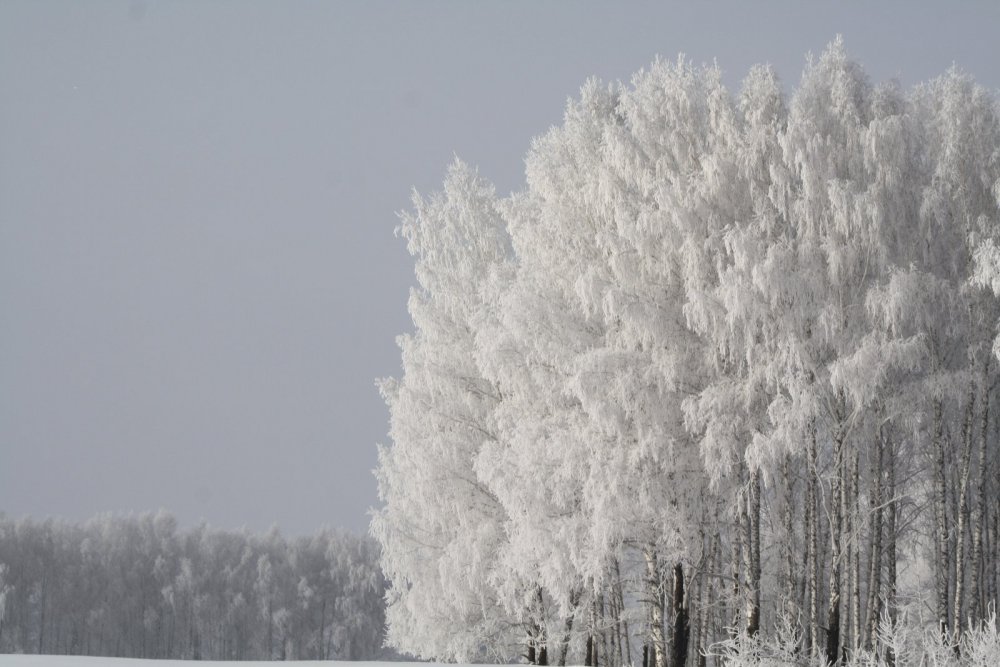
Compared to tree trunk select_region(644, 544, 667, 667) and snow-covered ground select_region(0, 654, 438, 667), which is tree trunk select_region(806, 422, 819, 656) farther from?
snow-covered ground select_region(0, 654, 438, 667)

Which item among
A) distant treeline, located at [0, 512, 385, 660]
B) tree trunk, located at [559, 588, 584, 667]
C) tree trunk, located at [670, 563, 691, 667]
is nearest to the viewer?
tree trunk, located at [670, 563, 691, 667]

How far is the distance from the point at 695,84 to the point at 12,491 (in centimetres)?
14181

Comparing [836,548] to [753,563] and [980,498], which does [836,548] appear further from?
[980,498]

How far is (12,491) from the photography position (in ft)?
465

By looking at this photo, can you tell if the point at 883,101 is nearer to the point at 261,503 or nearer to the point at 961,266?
the point at 961,266

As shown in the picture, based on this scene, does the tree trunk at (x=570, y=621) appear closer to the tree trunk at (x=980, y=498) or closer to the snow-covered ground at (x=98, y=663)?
the tree trunk at (x=980, y=498)

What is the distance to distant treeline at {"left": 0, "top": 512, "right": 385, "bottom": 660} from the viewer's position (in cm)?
6203

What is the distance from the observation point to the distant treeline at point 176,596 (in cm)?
6203

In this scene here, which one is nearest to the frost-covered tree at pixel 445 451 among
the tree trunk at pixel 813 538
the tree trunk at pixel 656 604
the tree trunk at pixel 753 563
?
the tree trunk at pixel 656 604

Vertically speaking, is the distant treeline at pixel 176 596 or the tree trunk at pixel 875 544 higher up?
the tree trunk at pixel 875 544

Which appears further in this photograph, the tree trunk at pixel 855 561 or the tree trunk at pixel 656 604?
the tree trunk at pixel 656 604

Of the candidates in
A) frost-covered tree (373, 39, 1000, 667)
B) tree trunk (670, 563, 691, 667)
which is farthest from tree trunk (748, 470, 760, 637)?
tree trunk (670, 563, 691, 667)

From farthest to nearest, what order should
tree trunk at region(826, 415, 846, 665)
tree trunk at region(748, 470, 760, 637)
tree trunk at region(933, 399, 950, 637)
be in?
tree trunk at region(933, 399, 950, 637) → tree trunk at region(748, 470, 760, 637) → tree trunk at region(826, 415, 846, 665)

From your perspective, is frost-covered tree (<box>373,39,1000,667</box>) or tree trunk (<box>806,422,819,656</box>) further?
tree trunk (<box>806,422,819,656</box>)
